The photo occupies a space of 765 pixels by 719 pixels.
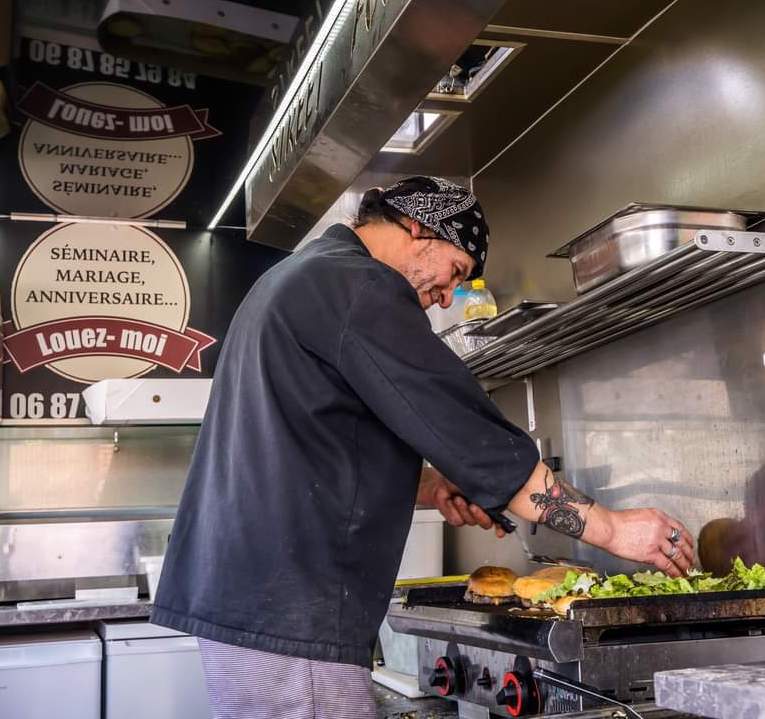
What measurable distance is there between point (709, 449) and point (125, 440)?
2.58 m

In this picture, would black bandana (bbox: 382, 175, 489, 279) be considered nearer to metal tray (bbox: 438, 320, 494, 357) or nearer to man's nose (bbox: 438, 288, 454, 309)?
man's nose (bbox: 438, 288, 454, 309)

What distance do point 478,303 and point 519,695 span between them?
1.83 m

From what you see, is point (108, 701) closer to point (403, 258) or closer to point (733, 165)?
point (403, 258)

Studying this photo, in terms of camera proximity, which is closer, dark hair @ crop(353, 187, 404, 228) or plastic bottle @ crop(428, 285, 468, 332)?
dark hair @ crop(353, 187, 404, 228)

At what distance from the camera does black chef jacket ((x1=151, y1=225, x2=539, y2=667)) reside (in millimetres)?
1448

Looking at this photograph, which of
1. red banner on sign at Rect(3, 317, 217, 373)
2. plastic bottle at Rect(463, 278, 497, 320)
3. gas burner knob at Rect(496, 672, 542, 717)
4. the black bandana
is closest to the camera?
gas burner knob at Rect(496, 672, 542, 717)

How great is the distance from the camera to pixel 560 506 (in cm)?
157

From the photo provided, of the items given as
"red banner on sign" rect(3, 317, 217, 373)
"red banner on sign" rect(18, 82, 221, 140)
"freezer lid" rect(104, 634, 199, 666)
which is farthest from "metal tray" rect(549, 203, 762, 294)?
"red banner on sign" rect(18, 82, 221, 140)

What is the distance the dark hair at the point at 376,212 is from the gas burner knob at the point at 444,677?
91 centimetres

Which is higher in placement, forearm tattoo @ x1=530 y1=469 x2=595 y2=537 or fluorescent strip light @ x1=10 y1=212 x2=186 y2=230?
fluorescent strip light @ x1=10 y1=212 x2=186 y2=230

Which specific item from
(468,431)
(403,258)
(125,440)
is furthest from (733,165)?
(125,440)

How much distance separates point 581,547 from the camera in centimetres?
285

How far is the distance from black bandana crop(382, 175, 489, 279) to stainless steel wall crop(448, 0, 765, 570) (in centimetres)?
72

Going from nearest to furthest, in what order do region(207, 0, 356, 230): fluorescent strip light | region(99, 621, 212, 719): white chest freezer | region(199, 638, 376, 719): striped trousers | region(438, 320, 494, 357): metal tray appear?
1. region(199, 638, 376, 719): striped trousers
2. region(207, 0, 356, 230): fluorescent strip light
3. region(438, 320, 494, 357): metal tray
4. region(99, 621, 212, 719): white chest freezer
